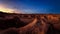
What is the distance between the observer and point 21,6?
970 mm

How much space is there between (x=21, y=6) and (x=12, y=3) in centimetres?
8

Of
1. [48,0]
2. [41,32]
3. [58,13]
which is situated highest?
[48,0]

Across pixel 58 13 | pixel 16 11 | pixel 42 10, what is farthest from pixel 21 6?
pixel 58 13

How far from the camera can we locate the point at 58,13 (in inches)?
37.0

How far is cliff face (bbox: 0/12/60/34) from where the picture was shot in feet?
2.33

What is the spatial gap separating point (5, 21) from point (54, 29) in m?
0.37

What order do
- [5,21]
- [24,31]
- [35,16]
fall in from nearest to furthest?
[24,31] → [5,21] → [35,16]

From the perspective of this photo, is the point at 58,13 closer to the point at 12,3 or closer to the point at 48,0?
the point at 48,0

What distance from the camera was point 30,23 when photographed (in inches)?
30.9

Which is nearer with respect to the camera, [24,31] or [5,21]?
[24,31]

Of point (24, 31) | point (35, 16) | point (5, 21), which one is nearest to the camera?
point (24, 31)

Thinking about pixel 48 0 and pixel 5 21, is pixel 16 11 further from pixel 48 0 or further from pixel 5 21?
pixel 48 0

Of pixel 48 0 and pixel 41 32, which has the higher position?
pixel 48 0

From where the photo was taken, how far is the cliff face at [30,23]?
71 cm
